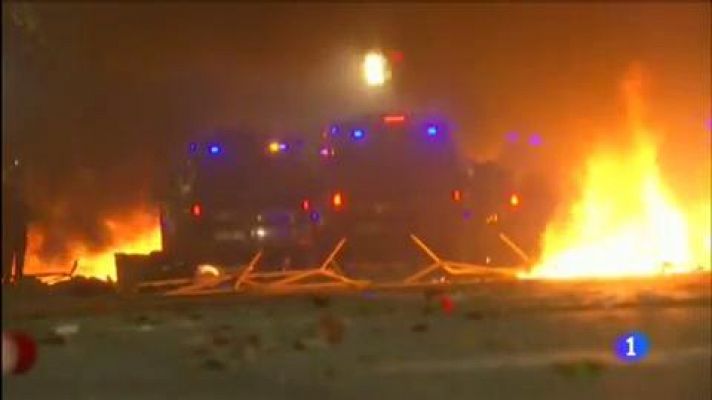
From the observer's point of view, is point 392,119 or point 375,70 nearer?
point 375,70

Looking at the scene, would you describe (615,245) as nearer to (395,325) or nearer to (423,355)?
(395,325)

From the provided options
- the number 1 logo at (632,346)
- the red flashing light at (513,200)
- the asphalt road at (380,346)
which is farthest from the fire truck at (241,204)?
the number 1 logo at (632,346)

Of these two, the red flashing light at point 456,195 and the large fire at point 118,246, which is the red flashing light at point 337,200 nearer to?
the red flashing light at point 456,195

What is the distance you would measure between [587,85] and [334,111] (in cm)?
910

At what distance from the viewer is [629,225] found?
2478cm

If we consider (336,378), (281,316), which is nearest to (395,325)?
(281,316)

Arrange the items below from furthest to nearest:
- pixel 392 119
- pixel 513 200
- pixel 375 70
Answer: pixel 513 200 → pixel 392 119 → pixel 375 70

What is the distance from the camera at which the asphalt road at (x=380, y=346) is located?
7.75 metres

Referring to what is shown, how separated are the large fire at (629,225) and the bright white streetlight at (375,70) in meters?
3.94

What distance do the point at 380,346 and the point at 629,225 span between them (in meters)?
15.8

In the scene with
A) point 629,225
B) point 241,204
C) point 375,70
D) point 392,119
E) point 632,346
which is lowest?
point 632,346

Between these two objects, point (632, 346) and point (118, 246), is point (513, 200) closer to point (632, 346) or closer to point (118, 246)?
point (118, 246)

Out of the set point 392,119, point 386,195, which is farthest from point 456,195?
point 392,119

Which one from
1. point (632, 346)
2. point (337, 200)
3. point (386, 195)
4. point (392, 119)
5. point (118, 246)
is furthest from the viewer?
point (118, 246)
